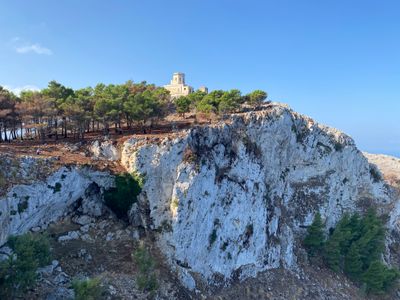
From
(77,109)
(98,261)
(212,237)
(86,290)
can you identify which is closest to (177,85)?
(77,109)

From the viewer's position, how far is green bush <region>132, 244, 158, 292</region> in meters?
30.1

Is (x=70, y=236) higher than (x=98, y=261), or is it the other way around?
(x=70, y=236)

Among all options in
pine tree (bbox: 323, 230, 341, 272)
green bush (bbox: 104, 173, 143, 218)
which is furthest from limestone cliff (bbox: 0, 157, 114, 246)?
pine tree (bbox: 323, 230, 341, 272)

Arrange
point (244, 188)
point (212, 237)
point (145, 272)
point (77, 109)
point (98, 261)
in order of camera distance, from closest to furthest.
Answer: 1. point (145, 272)
2. point (98, 261)
3. point (212, 237)
4. point (244, 188)
5. point (77, 109)

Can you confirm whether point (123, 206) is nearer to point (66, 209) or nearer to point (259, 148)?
point (66, 209)

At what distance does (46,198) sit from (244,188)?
2297 cm

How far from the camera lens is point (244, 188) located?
42031 millimetres

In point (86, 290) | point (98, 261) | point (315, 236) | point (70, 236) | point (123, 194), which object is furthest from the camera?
point (315, 236)

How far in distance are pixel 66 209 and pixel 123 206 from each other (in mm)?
5959

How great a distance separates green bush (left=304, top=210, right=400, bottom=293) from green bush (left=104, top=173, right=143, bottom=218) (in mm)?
26662

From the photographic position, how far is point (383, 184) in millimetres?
61719

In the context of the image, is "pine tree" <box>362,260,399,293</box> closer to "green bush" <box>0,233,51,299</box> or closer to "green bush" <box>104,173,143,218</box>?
"green bush" <box>104,173,143,218</box>

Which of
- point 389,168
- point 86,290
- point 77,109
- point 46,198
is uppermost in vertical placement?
point 77,109

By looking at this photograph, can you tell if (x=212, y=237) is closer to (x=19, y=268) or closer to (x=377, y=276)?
(x=19, y=268)
